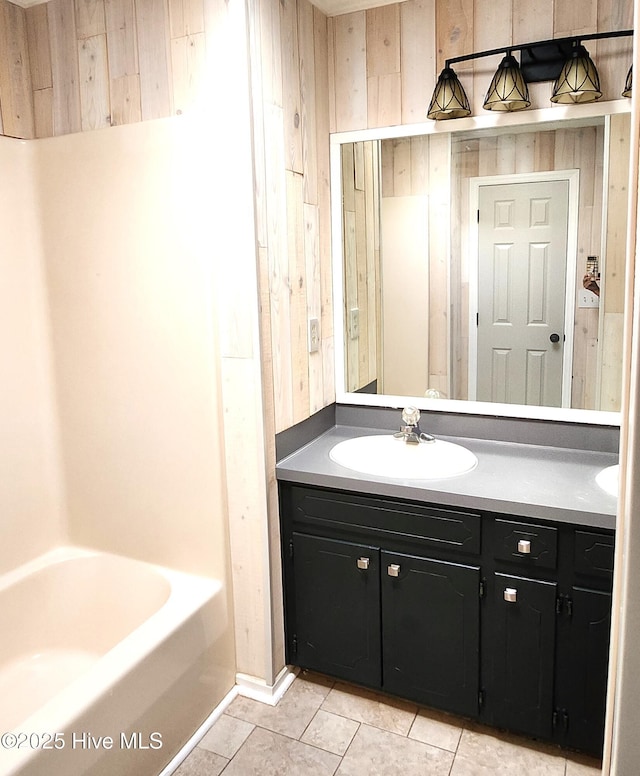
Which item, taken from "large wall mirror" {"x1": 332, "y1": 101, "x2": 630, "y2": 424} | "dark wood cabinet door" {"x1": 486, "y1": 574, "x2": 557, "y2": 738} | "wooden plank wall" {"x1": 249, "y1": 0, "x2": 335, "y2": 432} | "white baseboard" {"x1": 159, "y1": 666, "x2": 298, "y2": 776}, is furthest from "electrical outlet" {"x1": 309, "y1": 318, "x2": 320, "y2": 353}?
"white baseboard" {"x1": 159, "y1": 666, "x2": 298, "y2": 776}

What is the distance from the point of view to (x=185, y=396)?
7.16ft

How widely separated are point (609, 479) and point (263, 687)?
136cm

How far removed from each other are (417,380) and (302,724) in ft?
4.20

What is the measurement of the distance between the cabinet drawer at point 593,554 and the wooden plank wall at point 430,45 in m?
1.36

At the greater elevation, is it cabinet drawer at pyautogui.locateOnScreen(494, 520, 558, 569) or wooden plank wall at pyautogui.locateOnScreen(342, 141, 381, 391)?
wooden plank wall at pyautogui.locateOnScreen(342, 141, 381, 391)

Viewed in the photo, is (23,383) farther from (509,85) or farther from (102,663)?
(509,85)

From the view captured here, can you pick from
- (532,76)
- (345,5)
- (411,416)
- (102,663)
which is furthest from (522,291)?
(102,663)

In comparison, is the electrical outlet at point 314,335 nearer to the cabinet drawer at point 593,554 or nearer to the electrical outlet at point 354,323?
the electrical outlet at point 354,323

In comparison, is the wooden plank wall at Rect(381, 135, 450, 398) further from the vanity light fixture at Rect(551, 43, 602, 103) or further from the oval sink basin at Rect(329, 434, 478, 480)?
the vanity light fixture at Rect(551, 43, 602, 103)

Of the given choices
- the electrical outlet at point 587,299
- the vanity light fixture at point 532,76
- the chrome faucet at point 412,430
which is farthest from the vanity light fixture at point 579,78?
the chrome faucet at point 412,430

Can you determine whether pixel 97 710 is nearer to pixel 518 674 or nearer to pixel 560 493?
pixel 518 674

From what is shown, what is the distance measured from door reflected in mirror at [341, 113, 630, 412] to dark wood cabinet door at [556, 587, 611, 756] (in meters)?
0.70

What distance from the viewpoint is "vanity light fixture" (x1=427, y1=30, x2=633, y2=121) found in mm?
1988

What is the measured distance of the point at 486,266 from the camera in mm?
2326
